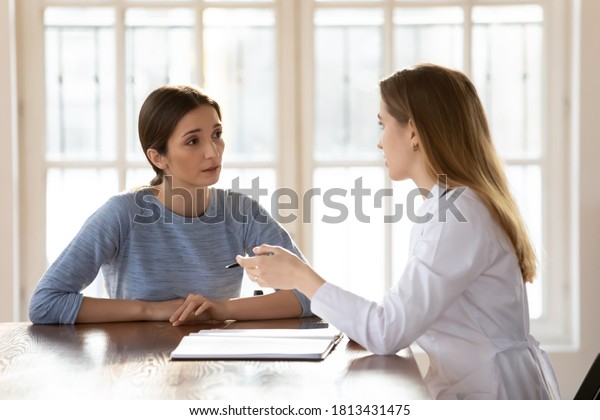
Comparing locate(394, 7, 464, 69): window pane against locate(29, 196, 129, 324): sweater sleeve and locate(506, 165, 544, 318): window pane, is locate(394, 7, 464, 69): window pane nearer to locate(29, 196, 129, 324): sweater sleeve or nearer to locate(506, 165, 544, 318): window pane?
locate(506, 165, 544, 318): window pane

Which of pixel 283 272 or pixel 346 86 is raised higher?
pixel 346 86

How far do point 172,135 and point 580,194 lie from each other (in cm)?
189

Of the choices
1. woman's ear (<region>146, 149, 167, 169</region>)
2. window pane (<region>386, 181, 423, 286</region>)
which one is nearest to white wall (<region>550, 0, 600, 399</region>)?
window pane (<region>386, 181, 423, 286</region>)

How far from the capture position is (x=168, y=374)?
1558 mm

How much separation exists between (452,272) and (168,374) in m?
0.61

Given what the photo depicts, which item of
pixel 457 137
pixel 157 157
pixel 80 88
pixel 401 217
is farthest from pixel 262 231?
pixel 80 88

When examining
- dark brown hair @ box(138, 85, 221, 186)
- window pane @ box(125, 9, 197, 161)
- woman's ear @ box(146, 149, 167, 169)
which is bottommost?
woman's ear @ box(146, 149, 167, 169)

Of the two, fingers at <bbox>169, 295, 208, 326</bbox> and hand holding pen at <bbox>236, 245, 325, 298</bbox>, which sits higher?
hand holding pen at <bbox>236, 245, 325, 298</bbox>

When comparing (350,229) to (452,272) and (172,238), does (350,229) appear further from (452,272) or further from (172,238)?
(452,272)

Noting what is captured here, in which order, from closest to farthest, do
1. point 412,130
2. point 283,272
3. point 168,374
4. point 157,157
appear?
1. point 168,374
2. point 283,272
3. point 412,130
4. point 157,157

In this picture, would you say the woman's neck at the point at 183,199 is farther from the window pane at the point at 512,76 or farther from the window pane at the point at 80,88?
the window pane at the point at 512,76

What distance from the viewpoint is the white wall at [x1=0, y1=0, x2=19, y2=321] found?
3619 mm

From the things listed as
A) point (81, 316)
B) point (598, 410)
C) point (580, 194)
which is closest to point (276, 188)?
point (580, 194)

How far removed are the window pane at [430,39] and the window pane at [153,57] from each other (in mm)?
900
